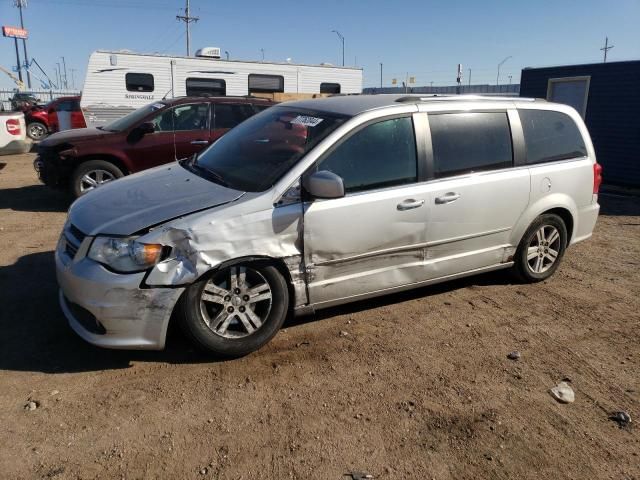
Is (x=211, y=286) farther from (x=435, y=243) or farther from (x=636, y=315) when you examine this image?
(x=636, y=315)

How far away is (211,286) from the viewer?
3.37 meters

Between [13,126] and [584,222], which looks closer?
[584,222]

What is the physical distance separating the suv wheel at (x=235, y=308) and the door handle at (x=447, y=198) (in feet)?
4.68

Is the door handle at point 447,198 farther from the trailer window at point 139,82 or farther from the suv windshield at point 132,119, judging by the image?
the trailer window at point 139,82

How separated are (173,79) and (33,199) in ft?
19.9

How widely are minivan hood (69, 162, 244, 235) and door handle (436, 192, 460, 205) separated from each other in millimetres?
1592

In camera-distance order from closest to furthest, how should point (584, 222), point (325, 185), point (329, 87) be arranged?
point (325, 185), point (584, 222), point (329, 87)

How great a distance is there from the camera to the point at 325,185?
3.46 m

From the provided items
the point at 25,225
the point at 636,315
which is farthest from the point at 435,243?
the point at 25,225

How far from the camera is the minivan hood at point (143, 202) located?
3.33 metres

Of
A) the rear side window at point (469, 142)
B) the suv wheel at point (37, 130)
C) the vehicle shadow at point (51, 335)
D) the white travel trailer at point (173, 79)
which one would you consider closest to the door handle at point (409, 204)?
the rear side window at point (469, 142)

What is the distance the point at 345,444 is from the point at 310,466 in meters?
0.25

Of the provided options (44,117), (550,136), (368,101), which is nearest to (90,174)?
(368,101)

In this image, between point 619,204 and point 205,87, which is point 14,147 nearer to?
point 205,87
